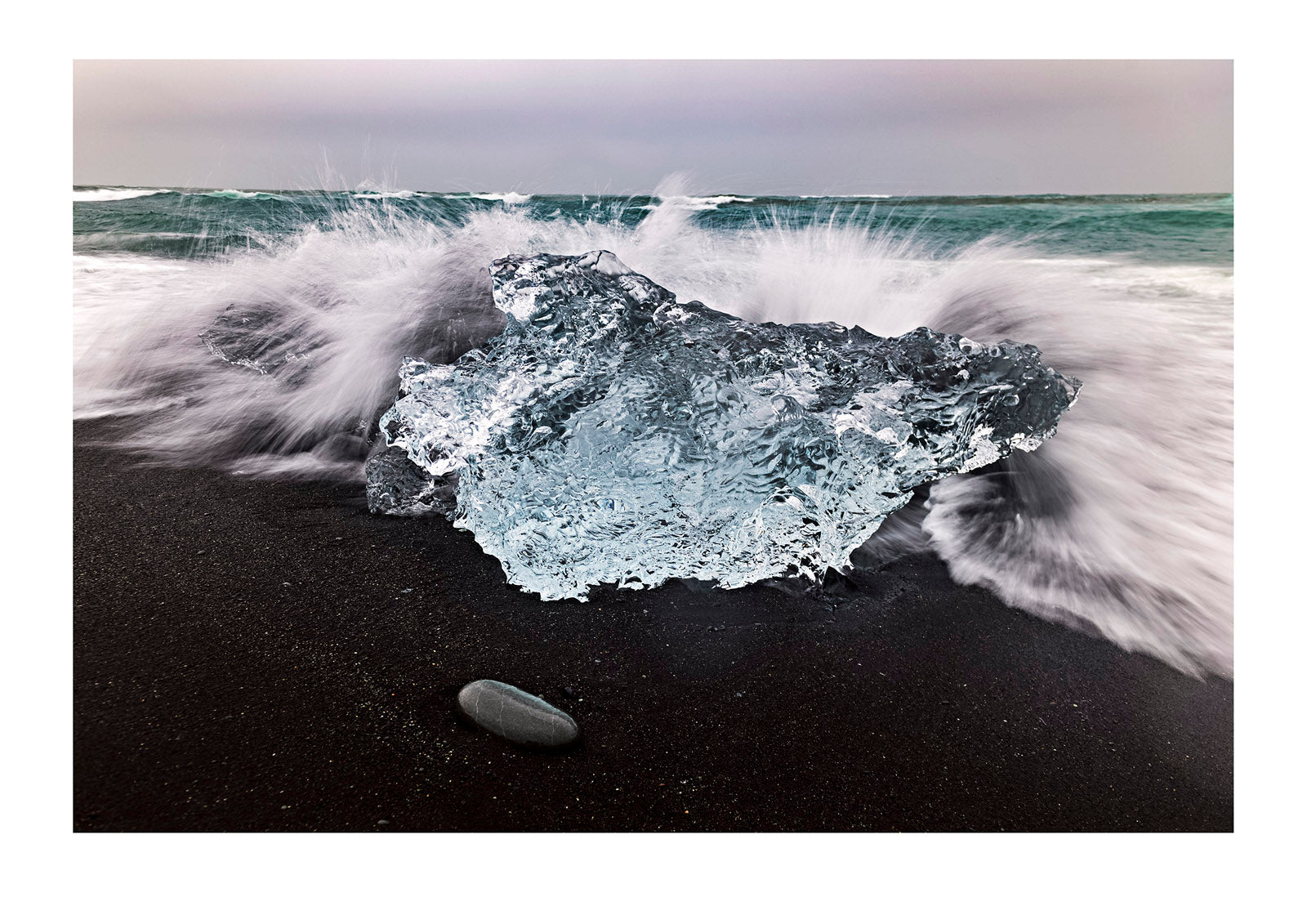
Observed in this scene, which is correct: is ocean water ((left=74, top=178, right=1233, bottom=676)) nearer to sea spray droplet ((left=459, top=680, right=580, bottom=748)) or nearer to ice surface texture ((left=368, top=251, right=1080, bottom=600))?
ice surface texture ((left=368, top=251, right=1080, bottom=600))

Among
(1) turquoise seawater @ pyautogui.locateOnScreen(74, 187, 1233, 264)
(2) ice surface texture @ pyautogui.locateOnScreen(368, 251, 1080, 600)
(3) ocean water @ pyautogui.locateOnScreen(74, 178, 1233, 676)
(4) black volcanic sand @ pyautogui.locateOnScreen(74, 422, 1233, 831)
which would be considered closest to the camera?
(4) black volcanic sand @ pyautogui.locateOnScreen(74, 422, 1233, 831)

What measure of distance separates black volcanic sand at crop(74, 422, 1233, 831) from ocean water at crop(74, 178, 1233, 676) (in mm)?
458

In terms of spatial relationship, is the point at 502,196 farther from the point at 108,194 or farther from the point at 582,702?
the point at 582,702

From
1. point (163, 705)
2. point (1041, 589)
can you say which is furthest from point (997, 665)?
point (163, 705)

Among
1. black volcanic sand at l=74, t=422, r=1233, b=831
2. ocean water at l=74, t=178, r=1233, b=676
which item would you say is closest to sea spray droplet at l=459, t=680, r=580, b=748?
black volcanic sand at l=74, t=422, r=1233, b=831

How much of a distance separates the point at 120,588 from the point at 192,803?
0.74 meters

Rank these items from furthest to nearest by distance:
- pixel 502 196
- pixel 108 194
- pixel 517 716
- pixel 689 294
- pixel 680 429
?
pixel 689 294 → pixel 502 196 → pixel 108 194 → pixel 680 429 → pixel 517 716

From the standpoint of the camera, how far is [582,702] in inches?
57.9

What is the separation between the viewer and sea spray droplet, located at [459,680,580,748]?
4.44 ft

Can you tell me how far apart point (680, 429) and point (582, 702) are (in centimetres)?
66

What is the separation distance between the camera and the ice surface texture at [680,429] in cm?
172

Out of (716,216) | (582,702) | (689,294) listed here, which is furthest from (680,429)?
(716,216)

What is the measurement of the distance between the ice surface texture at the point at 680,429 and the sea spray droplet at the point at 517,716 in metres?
0.36

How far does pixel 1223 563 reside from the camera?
190 cm
